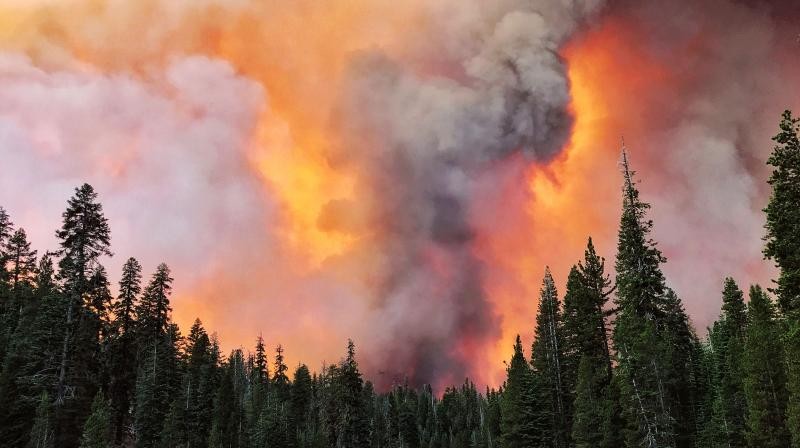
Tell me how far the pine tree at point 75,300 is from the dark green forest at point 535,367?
10 centimetres

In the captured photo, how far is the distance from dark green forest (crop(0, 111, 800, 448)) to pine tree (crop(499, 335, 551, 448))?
15 centimetres

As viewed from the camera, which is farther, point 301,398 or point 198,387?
point 301,398

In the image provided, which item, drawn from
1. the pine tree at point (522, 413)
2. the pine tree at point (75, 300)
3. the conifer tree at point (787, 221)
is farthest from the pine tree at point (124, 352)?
the conifer tree at point (787, 221)

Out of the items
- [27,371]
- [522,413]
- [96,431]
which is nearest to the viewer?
[96,431]

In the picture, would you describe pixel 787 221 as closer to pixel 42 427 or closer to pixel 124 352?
pixel 42 427

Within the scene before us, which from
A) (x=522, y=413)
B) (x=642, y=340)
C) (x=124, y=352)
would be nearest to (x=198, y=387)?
(x=124, y=352)

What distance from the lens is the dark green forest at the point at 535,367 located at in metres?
36.8

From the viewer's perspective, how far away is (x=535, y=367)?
201 feet

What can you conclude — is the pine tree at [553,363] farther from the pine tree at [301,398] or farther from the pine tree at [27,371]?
the pine tree at [301,398]

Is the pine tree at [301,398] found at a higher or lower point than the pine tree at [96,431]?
higher

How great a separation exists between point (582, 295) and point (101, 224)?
137 ft

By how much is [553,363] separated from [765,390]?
2106 cm

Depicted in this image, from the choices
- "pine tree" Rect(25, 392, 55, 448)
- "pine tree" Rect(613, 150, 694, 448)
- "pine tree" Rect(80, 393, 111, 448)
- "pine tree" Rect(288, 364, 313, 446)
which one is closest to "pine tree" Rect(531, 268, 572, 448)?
"pine tree" Rect(613, 150, 694, 448)

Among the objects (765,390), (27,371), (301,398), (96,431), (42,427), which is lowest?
(96,431)
